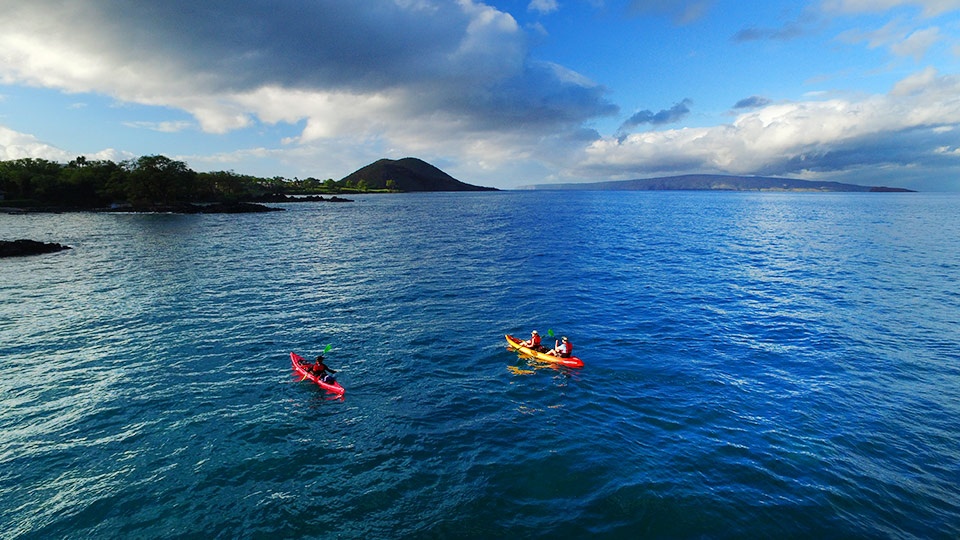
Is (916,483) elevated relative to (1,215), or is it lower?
lower

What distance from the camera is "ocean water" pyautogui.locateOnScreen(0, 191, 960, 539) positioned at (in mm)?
16250

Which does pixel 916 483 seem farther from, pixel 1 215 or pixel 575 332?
pixel 1 215

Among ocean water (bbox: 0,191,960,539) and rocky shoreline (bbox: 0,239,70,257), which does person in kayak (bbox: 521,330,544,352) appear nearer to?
ocean water (bbox: 0,191,960,539)

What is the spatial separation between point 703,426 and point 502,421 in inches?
408

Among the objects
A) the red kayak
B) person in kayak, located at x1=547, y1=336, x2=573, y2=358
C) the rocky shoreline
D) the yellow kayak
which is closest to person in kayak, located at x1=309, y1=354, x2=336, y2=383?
the red kayak

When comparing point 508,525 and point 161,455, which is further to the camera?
point 161,455

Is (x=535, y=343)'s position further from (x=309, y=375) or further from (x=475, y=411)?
(x=309, y=375)

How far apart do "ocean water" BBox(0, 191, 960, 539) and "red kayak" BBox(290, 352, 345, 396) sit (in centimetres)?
62

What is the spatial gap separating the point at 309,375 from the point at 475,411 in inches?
419

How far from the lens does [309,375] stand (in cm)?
2611

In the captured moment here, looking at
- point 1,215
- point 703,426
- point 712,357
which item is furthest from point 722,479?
point 1,215

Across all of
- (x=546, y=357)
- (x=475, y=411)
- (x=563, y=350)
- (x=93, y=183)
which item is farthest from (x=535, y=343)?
(x=93, y=183)

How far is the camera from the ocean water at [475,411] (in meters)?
16.2

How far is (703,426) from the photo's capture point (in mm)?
21969
